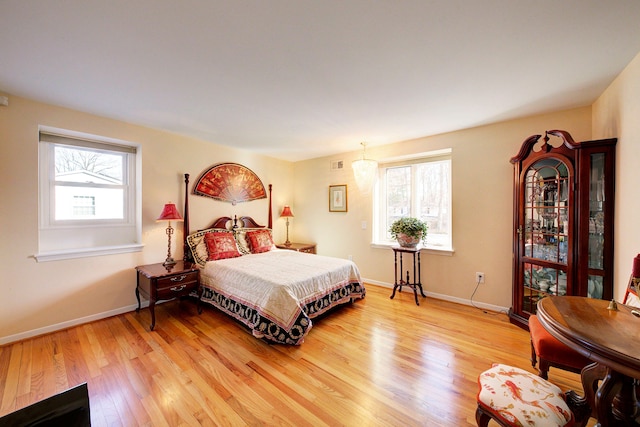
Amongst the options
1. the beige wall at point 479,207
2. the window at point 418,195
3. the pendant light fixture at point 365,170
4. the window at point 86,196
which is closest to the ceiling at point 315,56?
the beige wall at point 479,207

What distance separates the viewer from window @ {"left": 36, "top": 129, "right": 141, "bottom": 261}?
265cm

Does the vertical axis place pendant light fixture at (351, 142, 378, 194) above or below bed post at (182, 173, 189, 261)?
above

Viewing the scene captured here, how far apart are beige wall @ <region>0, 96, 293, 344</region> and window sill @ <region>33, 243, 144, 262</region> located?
5 cm

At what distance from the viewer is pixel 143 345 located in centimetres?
227

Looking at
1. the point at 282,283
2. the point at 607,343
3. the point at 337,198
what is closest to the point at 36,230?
the point at 282,283

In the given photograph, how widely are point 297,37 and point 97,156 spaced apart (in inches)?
121

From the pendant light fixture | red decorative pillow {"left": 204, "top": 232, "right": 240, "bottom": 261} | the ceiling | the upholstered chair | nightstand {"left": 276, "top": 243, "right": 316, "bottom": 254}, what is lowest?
the upholstered chair

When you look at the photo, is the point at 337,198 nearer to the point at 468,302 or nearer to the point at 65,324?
the point at 468,302

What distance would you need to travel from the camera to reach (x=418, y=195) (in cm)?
384

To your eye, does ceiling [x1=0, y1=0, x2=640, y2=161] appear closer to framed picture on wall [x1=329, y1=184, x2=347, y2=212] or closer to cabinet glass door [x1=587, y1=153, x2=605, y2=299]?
cabinet glass door [x1=587, y1=153, x2=605, y2=299]

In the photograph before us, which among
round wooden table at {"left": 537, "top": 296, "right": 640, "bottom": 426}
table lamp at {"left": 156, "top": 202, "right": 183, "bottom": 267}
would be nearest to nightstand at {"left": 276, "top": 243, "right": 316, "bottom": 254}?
table lamp at {"left": 156, "top": 202, "right": 183, "bottom": 267}

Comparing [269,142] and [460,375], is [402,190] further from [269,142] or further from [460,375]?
[460,375]

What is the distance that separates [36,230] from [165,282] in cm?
133

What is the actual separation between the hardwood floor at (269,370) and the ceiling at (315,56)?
2357mm
